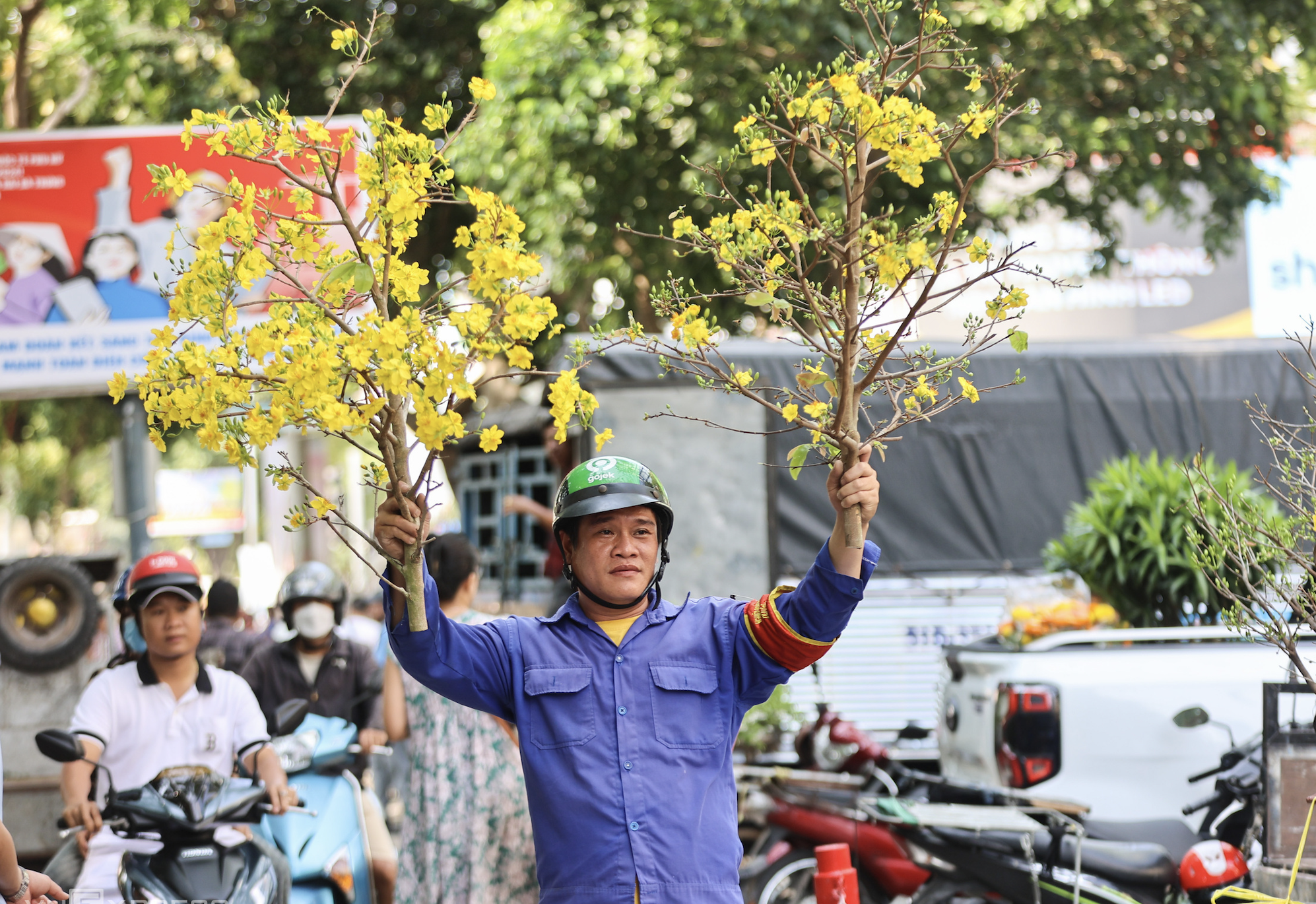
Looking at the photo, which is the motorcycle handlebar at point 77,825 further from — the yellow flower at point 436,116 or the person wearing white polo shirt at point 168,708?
the yellow flower at point 436,116

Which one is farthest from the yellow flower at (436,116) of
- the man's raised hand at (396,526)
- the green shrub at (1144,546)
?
the green shrub at (1144,546)

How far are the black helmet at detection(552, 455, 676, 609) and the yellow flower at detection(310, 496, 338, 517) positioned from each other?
2.01 feet

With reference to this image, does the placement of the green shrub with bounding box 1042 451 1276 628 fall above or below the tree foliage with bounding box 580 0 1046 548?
below

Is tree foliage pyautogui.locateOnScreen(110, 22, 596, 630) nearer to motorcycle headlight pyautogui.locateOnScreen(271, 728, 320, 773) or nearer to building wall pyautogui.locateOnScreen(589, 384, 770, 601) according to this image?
motorcycle headlight pyautogui.locateOnScreen(271, 728, 320, 773)

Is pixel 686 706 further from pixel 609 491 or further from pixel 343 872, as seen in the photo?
pixel 343 872

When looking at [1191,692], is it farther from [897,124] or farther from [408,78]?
[408,78]

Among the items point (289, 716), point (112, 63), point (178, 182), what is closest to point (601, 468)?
point (178, 182)

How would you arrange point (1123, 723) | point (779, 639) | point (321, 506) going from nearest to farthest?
point (321, 506) → point (779, 639) → point (1123, 723)

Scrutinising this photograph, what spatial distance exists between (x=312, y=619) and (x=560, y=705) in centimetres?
329

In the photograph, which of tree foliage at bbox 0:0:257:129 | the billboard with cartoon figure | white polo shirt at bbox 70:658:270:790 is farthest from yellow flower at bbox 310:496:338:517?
tree foliage at bbox 0:0:257:129

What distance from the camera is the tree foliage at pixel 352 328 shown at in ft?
7.58

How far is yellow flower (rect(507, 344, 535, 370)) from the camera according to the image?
2.42 m

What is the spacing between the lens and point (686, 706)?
2787mm

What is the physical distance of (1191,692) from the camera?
514 cm
